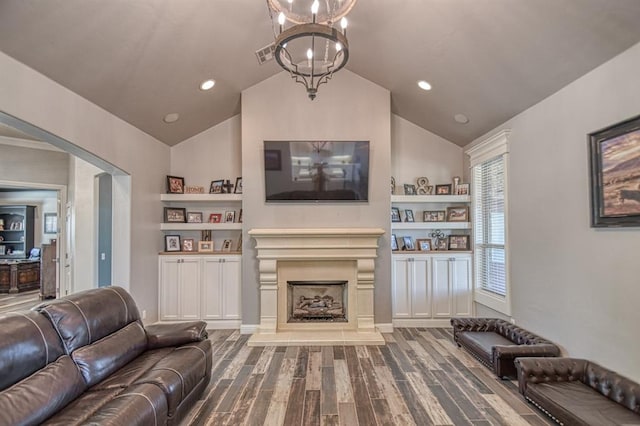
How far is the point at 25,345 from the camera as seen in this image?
2018 millimetres

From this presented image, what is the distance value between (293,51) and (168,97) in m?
1.75

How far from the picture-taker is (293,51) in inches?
178

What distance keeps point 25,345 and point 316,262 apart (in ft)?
11.2

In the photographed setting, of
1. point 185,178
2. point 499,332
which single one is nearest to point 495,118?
point 499,332

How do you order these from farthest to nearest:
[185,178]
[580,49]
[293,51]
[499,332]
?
[185,178], [293,51], [499,332], [580,49]

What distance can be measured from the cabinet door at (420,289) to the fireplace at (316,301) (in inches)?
42.4

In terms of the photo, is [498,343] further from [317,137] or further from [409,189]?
Answer: [317,137]

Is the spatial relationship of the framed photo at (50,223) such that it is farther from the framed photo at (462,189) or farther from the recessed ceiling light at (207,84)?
the framed photo at (462,189)

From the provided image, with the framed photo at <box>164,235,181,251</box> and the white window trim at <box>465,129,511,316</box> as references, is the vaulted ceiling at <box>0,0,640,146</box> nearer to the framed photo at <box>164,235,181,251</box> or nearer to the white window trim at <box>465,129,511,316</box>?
the white window trim at <box>465,129,511,316</box>

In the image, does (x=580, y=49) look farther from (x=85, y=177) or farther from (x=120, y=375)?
(x=85, y=177)

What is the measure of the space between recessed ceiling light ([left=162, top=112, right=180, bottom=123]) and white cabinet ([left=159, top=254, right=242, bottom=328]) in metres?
2.03

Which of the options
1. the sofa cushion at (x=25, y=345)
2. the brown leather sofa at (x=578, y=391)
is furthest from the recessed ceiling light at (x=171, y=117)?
the brown leather sofa at (x=578, y=391)

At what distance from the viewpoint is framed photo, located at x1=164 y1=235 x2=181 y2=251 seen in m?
5.35

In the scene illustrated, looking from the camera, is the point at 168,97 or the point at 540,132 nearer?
the point at 540,132
